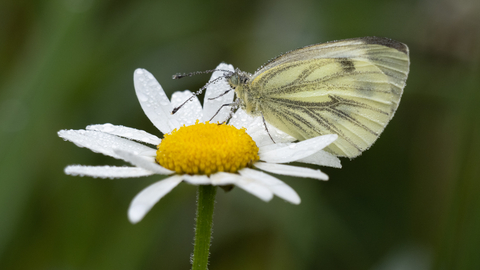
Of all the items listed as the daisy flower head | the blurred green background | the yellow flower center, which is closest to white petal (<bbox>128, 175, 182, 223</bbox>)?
the daisy flower head

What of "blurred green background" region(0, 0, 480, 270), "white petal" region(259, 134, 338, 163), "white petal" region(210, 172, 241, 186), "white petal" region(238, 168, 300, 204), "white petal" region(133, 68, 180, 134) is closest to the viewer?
"white petal" region(238, 168, 300, 204)

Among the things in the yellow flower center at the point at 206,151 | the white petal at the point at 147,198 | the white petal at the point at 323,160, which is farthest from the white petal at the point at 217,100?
the white petal at the point at 147,198

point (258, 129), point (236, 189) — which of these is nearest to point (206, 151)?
point (258, 129)

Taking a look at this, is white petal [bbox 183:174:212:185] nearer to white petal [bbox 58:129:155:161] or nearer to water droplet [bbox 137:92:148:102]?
white petal [bbox 58:129:155:161]

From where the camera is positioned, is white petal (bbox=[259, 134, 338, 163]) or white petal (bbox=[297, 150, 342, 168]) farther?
white petal (bbox=[297, 150, 342, 168])

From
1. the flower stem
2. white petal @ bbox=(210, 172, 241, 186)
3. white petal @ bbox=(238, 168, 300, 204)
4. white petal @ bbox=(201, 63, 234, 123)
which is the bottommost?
Answer: the flower stem

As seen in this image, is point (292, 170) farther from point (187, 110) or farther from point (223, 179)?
point (187, 110)

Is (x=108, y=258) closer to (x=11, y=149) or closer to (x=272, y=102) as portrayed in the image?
(x=11, y=149)
